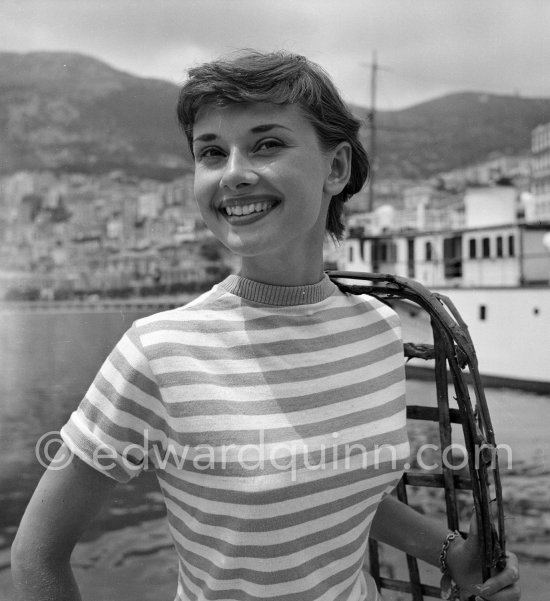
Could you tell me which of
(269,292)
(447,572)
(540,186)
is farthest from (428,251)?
(269,292)

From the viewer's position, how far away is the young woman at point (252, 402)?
493 mm

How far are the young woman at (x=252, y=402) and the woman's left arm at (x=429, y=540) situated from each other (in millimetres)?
107

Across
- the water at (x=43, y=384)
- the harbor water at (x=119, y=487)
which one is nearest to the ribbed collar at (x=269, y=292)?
the water at (x=43, y=384)

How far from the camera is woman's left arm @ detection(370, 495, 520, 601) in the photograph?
0.67 m

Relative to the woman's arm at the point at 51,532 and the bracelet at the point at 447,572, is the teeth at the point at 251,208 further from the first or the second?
the bracelet at the point at 447,572

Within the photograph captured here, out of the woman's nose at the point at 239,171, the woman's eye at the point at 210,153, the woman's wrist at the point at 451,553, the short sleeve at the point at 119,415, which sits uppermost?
the woman's eye at the point at 210,153

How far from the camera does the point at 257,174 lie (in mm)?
522

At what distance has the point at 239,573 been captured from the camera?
514mm

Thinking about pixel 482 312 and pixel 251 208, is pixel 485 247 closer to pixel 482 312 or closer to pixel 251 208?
pixel 482 312

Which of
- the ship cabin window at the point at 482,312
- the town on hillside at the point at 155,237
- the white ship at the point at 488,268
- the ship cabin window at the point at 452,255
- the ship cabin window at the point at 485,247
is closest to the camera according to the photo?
the town on hillside at the point at 155,237

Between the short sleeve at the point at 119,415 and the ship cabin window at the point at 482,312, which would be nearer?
the short sleeve at the point at 119,415

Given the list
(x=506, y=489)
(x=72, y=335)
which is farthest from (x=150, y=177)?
(x=506, y=489)

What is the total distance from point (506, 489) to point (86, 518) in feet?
Result: 12.9

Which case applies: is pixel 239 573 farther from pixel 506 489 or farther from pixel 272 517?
pixel 506 489
